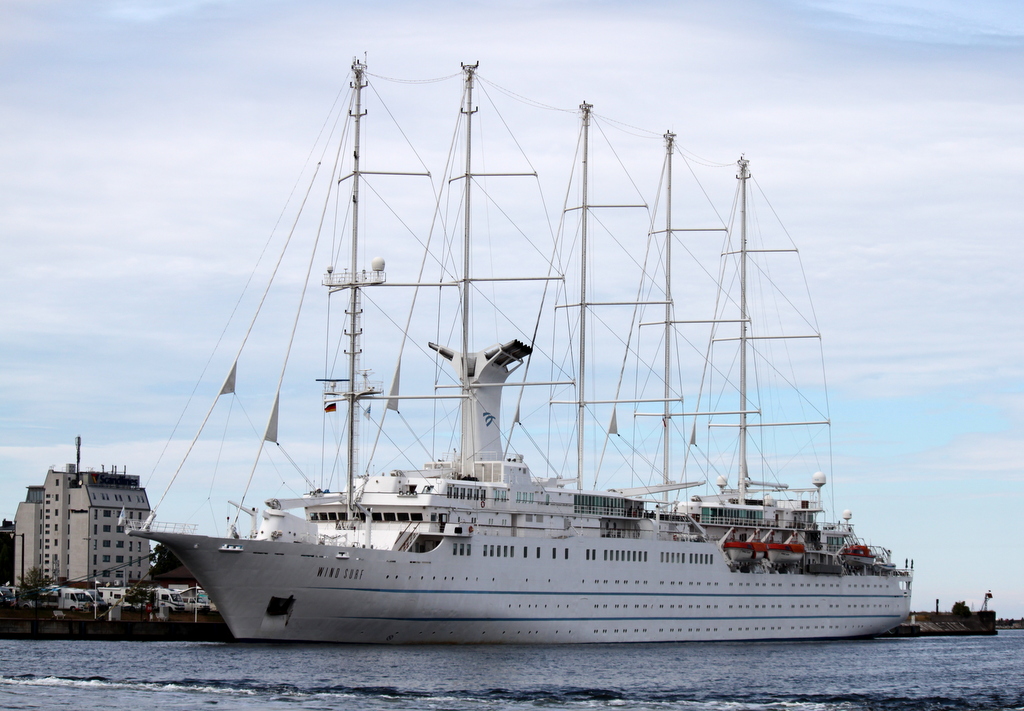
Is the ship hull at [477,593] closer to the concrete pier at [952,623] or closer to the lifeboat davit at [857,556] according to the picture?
the lifeboat davit at [857,556]

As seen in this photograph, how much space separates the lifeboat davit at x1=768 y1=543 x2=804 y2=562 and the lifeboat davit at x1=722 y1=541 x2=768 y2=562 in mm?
1248

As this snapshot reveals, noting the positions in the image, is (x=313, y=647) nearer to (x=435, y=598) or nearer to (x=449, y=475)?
(x=435, y=598)

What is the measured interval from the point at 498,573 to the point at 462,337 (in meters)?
10.9

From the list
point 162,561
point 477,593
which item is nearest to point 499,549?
point 477,593

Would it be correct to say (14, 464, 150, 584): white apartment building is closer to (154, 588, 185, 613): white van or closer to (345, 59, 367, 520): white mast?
(154, 588, 185, 613): white van

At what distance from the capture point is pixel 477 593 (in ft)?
186

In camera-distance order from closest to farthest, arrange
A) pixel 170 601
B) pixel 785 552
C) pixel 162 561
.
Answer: pixel 785 552 → pixel 170 601 → pixel 162 561

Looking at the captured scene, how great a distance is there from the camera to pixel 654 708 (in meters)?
39.4

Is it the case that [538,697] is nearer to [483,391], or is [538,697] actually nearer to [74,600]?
[483,391]

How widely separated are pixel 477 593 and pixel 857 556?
1191 inches

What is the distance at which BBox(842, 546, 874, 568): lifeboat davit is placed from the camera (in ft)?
257

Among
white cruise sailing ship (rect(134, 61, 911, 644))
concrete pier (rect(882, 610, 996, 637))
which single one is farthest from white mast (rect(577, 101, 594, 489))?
concrete pier (rect(882, 610, 996, 637))

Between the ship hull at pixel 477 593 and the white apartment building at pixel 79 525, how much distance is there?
6613cm

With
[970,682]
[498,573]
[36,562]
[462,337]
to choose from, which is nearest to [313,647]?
[498,573]
